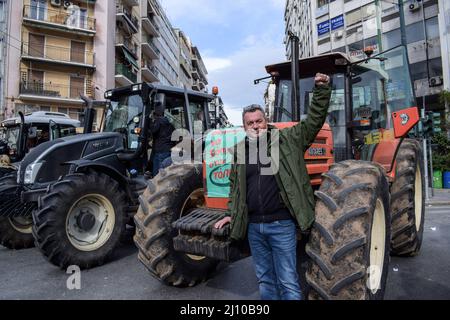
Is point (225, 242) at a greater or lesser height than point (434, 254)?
greater

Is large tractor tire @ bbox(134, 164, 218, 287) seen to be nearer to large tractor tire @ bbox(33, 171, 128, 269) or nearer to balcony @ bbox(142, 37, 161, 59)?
large tractor tire @ bbox(33, 171, 128, 269)

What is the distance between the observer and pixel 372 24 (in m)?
29.9

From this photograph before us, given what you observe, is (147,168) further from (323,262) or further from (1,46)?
(1,46)

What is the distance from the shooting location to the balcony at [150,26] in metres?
37.6

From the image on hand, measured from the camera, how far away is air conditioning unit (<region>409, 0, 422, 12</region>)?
79.3ft

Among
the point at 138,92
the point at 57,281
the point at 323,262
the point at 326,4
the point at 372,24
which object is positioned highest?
the point at 326,4

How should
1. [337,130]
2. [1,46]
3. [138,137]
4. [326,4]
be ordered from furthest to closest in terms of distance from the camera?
[326,4]
[1,46]
[138,137]
[337,130]

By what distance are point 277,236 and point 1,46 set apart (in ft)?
98.4

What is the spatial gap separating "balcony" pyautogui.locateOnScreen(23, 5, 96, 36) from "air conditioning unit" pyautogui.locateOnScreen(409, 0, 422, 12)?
25.0 meters

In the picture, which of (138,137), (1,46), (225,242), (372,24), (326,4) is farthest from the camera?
(326,4)

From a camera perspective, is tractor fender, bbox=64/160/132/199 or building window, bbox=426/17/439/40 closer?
tractor fender, bbox=64/160/132/199

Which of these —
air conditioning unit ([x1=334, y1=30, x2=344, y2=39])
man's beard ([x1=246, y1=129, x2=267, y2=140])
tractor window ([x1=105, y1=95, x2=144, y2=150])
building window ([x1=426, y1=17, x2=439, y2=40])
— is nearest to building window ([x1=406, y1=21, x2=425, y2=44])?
building window ([x1=426, y1=17, x2=439, y2=40])

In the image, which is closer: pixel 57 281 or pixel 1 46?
pixel 57 281

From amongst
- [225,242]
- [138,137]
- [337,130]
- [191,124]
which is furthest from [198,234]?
[191,124]
